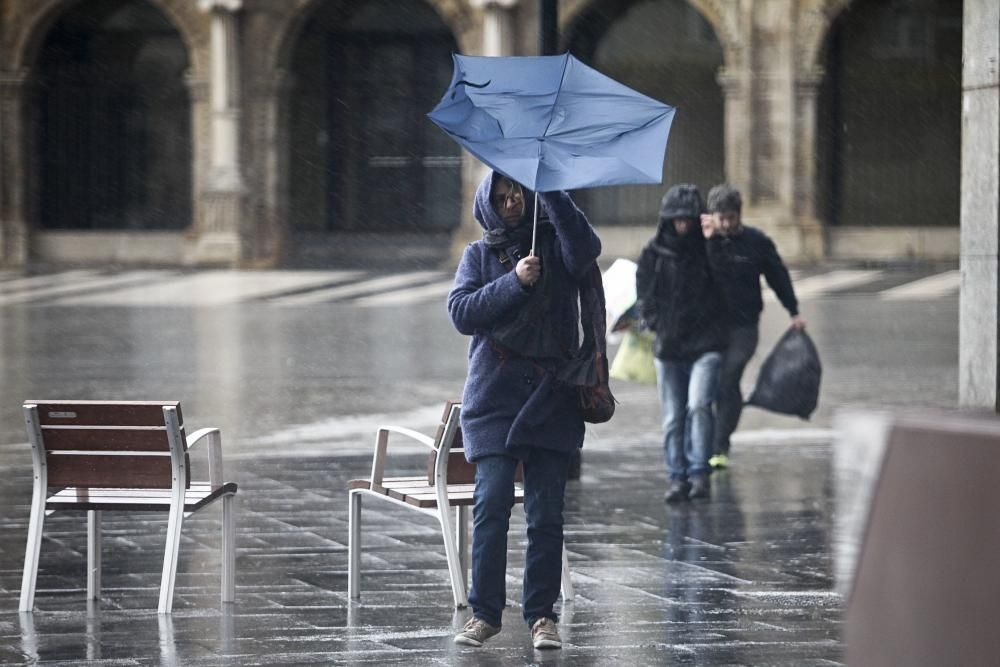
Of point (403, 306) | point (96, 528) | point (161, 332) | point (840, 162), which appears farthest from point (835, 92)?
point (96, 528)

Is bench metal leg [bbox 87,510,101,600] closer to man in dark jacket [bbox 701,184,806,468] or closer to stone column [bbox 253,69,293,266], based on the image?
man in dark jacket [bbox 701,184,806,468]

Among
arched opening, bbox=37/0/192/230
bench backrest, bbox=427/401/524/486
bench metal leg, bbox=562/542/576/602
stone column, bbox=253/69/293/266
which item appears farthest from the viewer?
arched opening, bbox=37/0/192/230

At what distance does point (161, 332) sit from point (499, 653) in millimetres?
14056

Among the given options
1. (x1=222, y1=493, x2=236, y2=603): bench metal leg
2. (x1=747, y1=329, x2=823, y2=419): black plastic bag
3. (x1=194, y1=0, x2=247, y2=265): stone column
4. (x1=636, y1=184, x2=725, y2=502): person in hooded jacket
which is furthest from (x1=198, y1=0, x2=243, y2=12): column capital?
(x1=222, y1=493, x2=236, y2=603): bench metal leg

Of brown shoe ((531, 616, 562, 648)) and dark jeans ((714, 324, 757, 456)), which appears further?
dark jeans ((714, 324, 757, 456))

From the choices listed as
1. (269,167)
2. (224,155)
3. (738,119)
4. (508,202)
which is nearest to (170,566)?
(508,202)

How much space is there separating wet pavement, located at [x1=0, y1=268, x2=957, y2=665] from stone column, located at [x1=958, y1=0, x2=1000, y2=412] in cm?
95

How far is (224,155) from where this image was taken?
96.7 feet

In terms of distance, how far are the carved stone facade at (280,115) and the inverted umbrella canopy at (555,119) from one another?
21775 mm

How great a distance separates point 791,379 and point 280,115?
2093 cm

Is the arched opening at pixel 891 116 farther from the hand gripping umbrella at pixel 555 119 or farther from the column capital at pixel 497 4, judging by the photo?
the hand gripping umbrella at pixel 555 119

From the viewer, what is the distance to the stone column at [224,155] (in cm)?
2923

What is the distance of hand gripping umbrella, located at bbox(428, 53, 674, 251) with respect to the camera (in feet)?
18.8

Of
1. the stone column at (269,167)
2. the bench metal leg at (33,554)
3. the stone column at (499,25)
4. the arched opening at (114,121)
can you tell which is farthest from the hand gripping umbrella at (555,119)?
the arched opening at (114,121)
